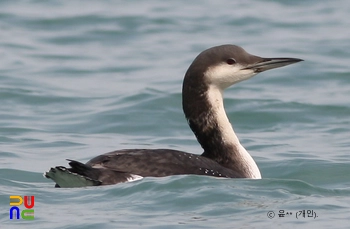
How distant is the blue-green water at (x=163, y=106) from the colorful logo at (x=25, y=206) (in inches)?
2.5

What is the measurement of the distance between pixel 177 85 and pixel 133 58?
1991 millimetres

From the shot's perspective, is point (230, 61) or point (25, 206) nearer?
point (25, 206)

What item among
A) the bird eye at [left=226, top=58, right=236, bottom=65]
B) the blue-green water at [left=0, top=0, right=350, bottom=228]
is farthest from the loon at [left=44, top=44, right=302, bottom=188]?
the blue-green water at [left=0, top=0, right=350, bottom=228]

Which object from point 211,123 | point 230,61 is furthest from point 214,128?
point 230,61

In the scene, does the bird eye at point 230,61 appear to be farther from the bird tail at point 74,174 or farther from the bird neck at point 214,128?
the bird tail at point 74,174

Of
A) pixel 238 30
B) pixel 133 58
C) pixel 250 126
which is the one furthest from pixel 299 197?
pixel 238 30

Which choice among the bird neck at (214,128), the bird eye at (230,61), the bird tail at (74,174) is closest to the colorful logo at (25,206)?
the bird tail at (74,174)

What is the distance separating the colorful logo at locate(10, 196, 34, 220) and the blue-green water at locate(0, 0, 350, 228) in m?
0.06

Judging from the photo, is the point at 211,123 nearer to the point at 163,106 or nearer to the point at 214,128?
the point at 214,128

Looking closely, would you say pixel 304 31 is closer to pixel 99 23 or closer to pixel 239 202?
pixel 99 23

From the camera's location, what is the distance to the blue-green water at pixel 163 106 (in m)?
7.43

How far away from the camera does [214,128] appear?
8.60 metres

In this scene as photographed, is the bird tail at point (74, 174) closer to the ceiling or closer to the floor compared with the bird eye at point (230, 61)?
closer to the floor

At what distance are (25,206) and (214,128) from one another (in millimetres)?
1789
